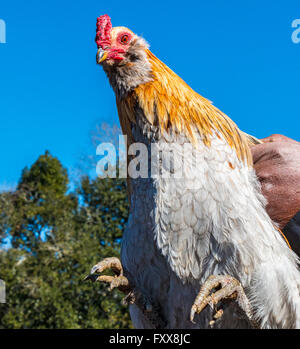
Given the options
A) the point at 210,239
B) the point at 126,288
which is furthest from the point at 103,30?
the point at 126,288

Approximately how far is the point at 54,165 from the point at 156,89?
10945mm

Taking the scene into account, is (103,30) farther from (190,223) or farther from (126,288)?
(126,288)

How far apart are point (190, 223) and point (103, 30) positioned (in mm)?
1280

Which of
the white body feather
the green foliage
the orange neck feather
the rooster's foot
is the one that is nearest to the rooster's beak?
the orange neck feather

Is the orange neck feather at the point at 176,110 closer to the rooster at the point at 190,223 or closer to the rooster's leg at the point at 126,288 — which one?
the rooster at the point at 190,223

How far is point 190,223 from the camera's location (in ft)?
6.51

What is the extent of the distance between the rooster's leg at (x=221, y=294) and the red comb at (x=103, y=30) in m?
1.44

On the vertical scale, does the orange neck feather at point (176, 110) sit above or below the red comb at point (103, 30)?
below

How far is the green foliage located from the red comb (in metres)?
5.64

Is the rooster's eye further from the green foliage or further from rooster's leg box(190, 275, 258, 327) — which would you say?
the green foliage

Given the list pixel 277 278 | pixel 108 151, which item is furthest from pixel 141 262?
pixel 108 151

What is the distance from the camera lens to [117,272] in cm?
A: 219

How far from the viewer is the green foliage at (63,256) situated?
7609mm

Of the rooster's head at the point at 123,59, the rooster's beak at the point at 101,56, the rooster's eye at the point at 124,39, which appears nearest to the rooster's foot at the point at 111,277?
the rooster's head at the point at 123,59
